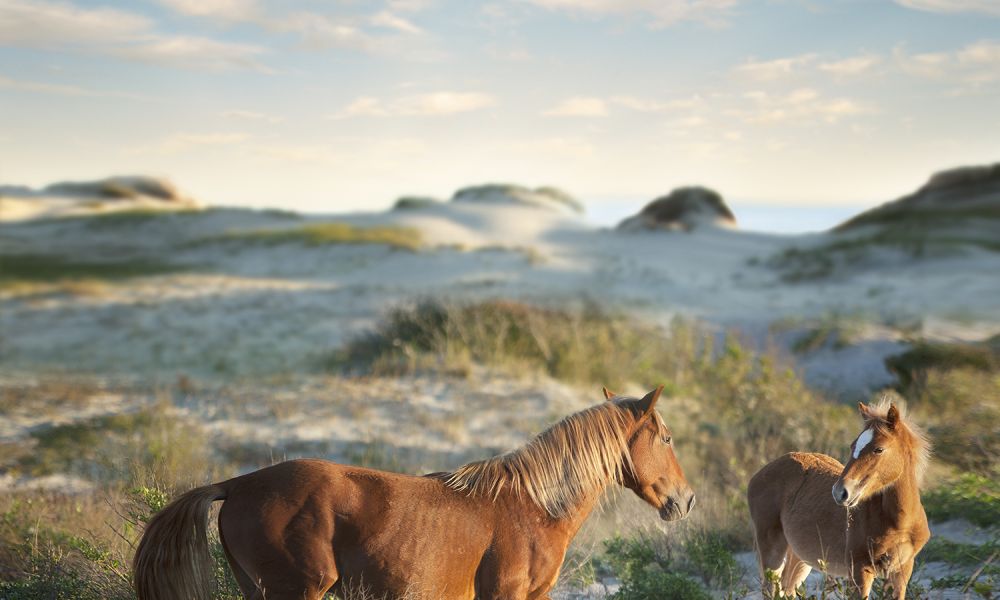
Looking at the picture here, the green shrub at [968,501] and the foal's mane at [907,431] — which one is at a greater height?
the foal's mane at [907,431]

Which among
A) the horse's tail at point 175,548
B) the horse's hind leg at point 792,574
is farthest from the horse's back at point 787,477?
the horse's tail at point 175,548

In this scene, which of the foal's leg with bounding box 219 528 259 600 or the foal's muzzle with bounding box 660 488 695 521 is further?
the foal's muzzle with bounding box 660 488 695 521

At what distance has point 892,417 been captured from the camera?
4.22m

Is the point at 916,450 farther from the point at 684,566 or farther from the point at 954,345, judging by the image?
the point at 954,345

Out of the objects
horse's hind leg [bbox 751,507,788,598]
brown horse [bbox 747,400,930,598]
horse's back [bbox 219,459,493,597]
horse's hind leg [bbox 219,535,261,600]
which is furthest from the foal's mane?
horse's hind leg [bbox 219,535,261,600]

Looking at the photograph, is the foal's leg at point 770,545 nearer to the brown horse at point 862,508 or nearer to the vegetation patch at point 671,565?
the brown horse at point 862,508

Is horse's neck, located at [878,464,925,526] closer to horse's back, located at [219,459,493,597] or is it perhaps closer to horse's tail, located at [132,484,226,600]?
horse's back, located at [219,459,493,597]

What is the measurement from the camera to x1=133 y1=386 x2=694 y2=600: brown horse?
3.77 meters

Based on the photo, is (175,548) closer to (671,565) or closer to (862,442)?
(862,442)

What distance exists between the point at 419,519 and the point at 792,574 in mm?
2758

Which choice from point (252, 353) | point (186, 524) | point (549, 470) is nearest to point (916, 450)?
point (549, 470)

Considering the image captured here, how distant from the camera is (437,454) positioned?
1130 cm

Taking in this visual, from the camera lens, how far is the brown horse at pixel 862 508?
4.16 metres

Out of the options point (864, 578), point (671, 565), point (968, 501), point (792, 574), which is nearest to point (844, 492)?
point (864, 578)
